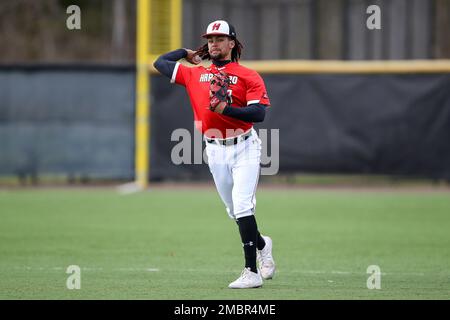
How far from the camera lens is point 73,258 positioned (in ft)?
34.2

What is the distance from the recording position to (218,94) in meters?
8.24

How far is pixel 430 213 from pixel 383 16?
5.10 metres

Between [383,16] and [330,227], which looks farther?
[383,16]

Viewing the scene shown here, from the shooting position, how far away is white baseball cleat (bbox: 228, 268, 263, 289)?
8352 mm

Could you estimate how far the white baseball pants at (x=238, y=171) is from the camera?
8.45 metres

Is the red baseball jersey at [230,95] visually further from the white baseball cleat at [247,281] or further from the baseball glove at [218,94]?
the white baseball cleat at [247,281]

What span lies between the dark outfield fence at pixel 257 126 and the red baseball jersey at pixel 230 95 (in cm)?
991

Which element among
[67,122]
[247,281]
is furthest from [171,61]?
[67,122]

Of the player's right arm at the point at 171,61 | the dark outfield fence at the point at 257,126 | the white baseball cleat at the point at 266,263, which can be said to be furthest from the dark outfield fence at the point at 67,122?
the white baseball cleat at the point at 266,263

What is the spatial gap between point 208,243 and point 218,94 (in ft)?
12.8

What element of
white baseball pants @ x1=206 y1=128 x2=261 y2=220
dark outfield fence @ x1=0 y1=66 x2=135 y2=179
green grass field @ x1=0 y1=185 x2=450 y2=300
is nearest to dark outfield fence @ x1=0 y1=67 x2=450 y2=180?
dark outfield fence @ x1=0 y1=66 x2=135 y2=179

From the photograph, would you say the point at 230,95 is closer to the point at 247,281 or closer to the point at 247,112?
the point at 247,112

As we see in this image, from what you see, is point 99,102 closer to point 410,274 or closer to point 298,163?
point 298,163

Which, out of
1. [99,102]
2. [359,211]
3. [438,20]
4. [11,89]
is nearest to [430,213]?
[359,211]
